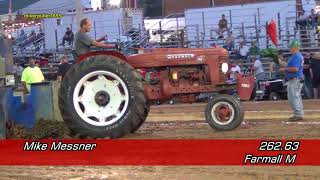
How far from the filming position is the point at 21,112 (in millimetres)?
9766

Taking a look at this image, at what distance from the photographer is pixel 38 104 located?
9914 millimetres

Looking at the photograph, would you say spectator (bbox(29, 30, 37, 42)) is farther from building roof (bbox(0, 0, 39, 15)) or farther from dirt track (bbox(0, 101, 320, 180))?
dirt track (bbox(0, 101, 320, 180))

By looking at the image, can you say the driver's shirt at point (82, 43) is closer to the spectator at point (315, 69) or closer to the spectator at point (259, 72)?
the spectator at point (315, 69)

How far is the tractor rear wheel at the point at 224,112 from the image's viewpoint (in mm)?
10102

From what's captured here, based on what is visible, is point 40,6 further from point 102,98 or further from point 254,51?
point 102,98

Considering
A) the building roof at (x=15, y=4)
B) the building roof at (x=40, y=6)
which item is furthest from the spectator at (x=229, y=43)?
the building roof at (x=15, y=4)

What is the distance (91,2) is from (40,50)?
5.98 m

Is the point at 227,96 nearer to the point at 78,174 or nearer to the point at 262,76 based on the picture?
the point at 78,174

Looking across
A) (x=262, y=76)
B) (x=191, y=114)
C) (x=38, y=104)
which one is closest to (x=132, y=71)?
(x=38, y=104)

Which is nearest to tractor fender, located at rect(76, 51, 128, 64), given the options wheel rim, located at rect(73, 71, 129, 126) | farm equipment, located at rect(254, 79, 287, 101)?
wheel rim, located at rect(73, 71, 129, 126)

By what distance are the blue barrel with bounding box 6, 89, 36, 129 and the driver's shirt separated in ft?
3.67

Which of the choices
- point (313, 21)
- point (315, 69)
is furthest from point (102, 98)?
point (313, 21)

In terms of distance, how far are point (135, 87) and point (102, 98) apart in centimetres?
53

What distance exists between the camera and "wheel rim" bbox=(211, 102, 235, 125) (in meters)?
10.1
